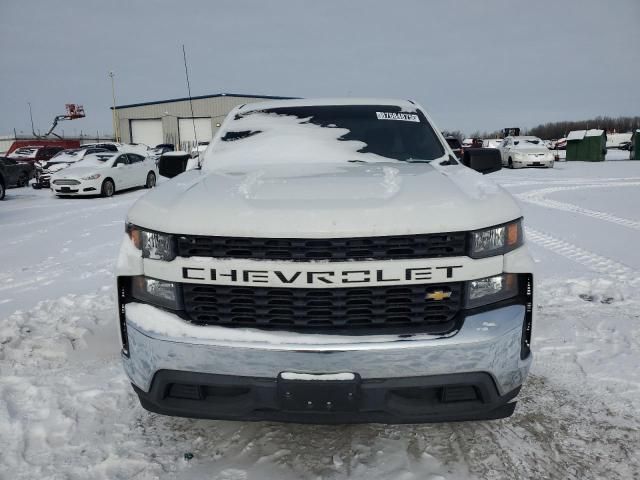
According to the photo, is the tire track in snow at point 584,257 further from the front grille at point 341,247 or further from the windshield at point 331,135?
the front grille at point 341,247

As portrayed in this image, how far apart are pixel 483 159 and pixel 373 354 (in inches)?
82.4

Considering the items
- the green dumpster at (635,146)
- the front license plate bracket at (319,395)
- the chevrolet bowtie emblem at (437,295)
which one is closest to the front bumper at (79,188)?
the front license plate bracket at (319,395)

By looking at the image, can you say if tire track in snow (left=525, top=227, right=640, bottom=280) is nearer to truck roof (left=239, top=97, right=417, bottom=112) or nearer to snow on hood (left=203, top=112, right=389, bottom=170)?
truck roof (left=239, top=97, right=417, bottom=112)

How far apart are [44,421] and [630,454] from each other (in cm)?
293

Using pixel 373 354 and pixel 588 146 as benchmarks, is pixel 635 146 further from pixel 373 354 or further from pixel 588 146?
pixel 373 354

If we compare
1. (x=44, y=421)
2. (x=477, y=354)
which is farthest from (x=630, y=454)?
(x=44, y=421)

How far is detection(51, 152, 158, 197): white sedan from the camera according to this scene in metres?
13.8

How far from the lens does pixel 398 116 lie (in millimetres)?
3629

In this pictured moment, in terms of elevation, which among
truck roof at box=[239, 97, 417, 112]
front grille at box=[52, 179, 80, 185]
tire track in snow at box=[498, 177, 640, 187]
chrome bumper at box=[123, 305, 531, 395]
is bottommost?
tire track in snow at box=[498, 177, 640, 187]

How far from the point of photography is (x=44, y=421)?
2570 mm

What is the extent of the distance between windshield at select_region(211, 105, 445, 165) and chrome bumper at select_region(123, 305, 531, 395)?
4.93 feet

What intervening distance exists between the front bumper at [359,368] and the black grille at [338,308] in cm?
6

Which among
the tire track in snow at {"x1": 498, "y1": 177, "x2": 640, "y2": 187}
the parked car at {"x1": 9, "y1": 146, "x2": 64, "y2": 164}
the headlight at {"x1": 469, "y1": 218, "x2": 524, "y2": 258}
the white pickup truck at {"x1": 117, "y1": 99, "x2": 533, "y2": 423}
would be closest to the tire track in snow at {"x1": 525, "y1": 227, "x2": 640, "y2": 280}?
the headlight at {"x1": 469, "y1": 218, "x2": 524, "y2": 258}

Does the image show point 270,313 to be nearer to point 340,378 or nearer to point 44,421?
point 340,378
